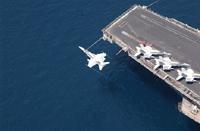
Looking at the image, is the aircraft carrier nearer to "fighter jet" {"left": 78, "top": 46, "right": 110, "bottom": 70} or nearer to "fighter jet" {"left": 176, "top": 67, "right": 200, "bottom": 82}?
"fighter jet" {"left": 176, "top": 67, "right": 200, "bottom": 82}

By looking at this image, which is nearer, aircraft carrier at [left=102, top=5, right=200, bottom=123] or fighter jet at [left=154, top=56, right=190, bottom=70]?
aircraft carrier at [left=102, top=5, right=200, bottom=123]

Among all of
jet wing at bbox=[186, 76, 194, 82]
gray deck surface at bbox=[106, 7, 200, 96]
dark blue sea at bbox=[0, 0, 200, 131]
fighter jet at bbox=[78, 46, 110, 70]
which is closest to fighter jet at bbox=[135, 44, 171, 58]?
gray deck surface at bbox=[106, 7, 200, 96]

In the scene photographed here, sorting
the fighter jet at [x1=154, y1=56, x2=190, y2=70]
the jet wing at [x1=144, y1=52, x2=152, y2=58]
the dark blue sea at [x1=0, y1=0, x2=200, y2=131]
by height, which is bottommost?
the dark blue sea at [x1=0, y1=0, x2=200, y2=131]

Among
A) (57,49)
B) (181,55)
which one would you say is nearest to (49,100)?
(57,49)

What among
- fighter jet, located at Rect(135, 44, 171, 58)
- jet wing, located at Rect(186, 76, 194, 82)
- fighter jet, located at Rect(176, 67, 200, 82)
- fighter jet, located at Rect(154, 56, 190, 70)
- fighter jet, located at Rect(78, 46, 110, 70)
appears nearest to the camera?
jet wing, located at Rect(186, 76, 194, 82)

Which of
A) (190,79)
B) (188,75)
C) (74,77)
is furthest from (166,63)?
(74,77)

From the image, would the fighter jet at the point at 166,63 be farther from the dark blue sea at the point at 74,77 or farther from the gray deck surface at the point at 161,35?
the dark blue sea at the point at 74,77
